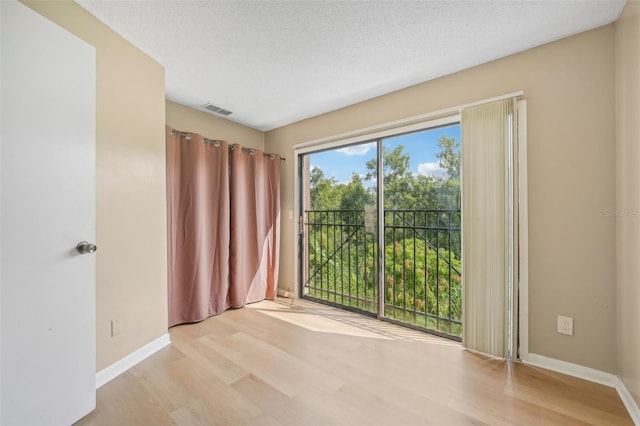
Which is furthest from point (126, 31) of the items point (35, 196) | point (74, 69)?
point (35, 196)

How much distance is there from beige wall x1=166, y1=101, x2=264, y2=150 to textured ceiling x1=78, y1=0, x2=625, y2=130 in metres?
0.35

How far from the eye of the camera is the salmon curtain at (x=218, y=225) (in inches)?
101

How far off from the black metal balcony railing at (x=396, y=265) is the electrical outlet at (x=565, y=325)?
0.70 m

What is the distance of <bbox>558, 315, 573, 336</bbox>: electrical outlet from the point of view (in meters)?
1.77

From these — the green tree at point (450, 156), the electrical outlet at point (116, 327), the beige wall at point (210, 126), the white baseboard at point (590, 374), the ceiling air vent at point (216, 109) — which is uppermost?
the ceiling air vent at point (216, 109)

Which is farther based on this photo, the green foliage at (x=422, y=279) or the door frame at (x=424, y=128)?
the green foliage at (x=422, y=279)

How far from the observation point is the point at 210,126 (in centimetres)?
313

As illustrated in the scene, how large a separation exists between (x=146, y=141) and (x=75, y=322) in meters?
1.30

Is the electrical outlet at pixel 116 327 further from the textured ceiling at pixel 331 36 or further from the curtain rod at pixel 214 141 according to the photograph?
the textured ceiling at pixel 331 36

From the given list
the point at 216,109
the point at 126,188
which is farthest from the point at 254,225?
the point at 126,188

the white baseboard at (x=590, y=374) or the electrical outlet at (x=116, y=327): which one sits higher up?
the electrical outlet at (x=116, y=327)

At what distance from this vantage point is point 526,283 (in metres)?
1.92

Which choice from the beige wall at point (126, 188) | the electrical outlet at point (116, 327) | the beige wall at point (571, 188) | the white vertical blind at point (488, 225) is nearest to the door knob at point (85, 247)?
the beige wall at point (126, 188)

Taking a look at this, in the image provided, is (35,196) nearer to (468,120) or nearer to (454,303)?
(468,120)
